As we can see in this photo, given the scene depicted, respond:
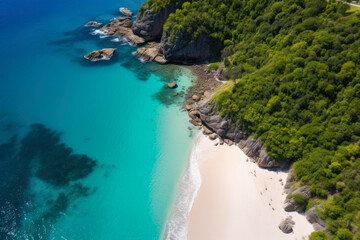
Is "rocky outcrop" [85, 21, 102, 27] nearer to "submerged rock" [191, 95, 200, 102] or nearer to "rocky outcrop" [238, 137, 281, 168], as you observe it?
"submerged rock" [191, 95, 200, 102]

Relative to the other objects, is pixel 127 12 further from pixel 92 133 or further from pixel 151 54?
pixel 92 133

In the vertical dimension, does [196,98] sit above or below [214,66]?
below

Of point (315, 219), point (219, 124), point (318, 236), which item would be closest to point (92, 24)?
point (219, 124)

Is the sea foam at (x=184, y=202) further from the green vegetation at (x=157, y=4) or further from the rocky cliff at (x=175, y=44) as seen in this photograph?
the green vegetation at (x=157, y=4)

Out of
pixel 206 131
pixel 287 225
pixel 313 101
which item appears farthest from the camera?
pixel 206 131

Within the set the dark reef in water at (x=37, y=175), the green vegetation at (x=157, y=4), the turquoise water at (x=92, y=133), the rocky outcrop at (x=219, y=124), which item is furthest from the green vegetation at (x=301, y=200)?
the green vegetation at (x=157, y=4)

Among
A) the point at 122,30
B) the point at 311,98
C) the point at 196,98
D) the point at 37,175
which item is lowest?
the point at 37,175
